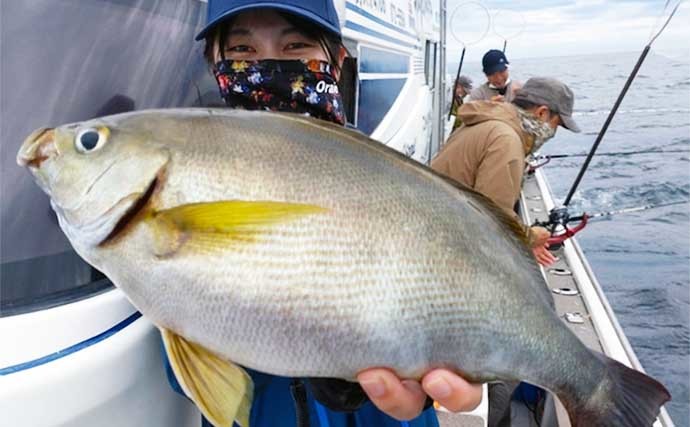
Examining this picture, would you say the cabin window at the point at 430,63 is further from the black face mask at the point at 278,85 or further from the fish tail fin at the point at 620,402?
the fish tail fin at the point at 620,402

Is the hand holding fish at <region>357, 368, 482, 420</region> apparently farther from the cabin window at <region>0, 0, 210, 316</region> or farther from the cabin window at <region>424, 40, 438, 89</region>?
the cabin window at <region>424, 40, 438, 89</region>

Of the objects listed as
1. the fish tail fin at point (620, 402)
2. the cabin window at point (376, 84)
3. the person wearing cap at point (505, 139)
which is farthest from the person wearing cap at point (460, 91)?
the fish tail fin at point (620, 402)

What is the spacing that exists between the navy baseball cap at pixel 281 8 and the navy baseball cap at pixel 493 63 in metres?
8.72

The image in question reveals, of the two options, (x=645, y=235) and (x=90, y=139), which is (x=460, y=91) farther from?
(x=90, y=139)

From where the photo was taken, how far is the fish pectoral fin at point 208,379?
1138mm

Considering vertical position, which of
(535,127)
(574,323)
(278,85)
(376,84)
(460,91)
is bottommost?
(460,91)

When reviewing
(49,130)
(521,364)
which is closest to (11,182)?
(49,130)

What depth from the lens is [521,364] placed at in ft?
4.45

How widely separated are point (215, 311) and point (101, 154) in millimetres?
348

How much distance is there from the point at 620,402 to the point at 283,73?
3.96 feet

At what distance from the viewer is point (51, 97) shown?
1.38m

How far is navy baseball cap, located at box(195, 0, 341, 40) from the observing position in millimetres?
1592

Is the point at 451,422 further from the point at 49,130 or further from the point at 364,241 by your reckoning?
the point at 49,130

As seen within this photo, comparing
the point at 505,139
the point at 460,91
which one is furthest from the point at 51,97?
the point at 460,91
